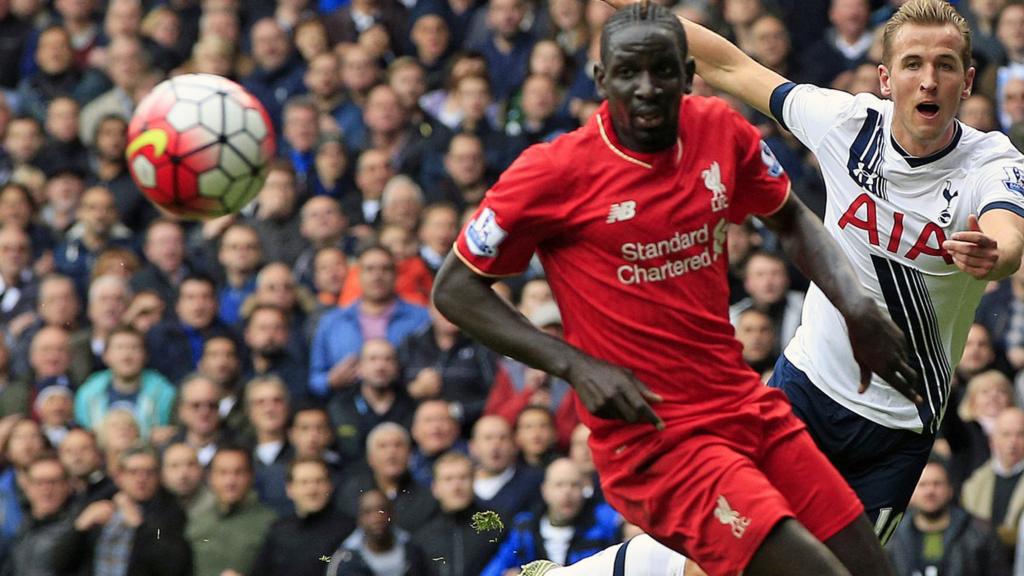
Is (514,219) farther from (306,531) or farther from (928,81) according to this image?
(306,531)

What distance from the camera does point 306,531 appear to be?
11.2 metres

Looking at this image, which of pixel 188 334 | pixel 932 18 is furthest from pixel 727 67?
pixel 188 334

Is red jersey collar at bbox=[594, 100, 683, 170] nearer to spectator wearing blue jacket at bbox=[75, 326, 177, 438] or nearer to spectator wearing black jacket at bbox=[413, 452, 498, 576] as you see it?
spectator wearing black jacket at bbox=[413, 452, 498, 576]

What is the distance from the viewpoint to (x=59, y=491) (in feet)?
39.4

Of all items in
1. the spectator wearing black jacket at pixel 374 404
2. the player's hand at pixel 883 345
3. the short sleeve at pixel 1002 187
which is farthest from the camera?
the spectator wearing black jacket at pixel 374 404

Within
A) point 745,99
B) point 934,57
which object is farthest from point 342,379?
point 934,57

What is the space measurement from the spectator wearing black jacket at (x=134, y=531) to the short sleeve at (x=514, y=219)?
5880mm

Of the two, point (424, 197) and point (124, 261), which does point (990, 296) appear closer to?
point (424, 197)

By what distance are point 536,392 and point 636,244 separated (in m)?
5.95

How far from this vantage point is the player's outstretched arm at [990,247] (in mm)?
6234

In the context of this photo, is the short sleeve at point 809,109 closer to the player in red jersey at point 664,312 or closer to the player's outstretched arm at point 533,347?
the player in red jersey at point 664,312

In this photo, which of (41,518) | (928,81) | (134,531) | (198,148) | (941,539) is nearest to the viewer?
(928,81)

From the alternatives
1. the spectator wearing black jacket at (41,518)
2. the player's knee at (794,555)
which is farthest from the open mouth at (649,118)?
the spectator wearing black jacket at (41,518)

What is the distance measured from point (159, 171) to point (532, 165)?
3.98m
